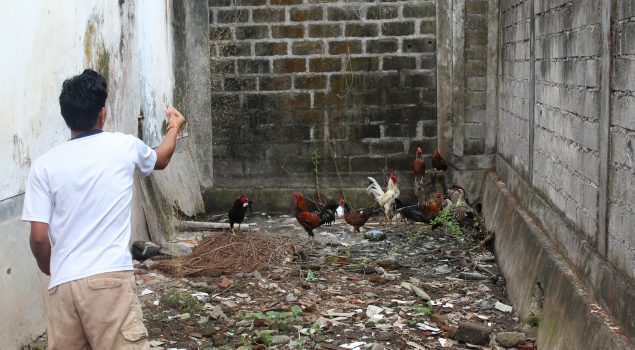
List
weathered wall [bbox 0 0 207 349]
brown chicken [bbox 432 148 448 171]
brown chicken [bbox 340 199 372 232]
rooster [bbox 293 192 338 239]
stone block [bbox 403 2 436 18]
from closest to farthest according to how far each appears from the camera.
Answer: weathered wall [bbox 0 0 207 349], rooster [bbox 293 192 338 239], brown chicken [bbox 340 199 372 232], brown chicken [bbox 432 148 448 171], stone block [bbox 403 2 436 18]

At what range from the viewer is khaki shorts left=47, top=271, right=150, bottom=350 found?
3.84 meters

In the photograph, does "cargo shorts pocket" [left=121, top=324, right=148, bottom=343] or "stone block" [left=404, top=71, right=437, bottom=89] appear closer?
"cargo shorts pocket" [left=121, top=324, right=148, bottom=343]

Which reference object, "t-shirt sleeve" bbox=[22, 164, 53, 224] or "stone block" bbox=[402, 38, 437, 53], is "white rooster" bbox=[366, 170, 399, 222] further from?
"t-shirt sleeve" bbox=[22, 164, 53, 224]

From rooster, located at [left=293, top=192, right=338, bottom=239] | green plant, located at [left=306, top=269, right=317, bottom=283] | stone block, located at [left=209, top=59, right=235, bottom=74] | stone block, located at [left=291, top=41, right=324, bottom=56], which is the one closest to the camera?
green plant, located at [left=306, top=269, right=317, bottom=283]

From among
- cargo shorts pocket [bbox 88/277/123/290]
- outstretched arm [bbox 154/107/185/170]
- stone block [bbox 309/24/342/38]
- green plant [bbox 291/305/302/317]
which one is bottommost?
green plant [bbox 291/305/302/317]

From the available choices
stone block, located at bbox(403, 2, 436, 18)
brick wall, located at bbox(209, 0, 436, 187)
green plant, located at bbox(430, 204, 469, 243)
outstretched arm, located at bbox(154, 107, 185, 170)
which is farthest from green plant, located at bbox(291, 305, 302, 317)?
stone block, located at bbox(403, 2, 436, 18)

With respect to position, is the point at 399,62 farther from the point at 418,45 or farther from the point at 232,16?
the point at 232,16

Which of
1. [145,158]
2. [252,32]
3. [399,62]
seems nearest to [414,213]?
[399,62]

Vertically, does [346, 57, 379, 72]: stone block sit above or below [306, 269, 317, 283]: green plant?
above

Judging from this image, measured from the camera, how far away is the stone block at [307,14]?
12266 mm

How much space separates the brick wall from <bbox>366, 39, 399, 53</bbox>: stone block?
0.01 meters

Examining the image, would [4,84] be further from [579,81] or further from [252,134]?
[252,134]

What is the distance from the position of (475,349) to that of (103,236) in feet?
11.6

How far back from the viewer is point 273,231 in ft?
36.9
